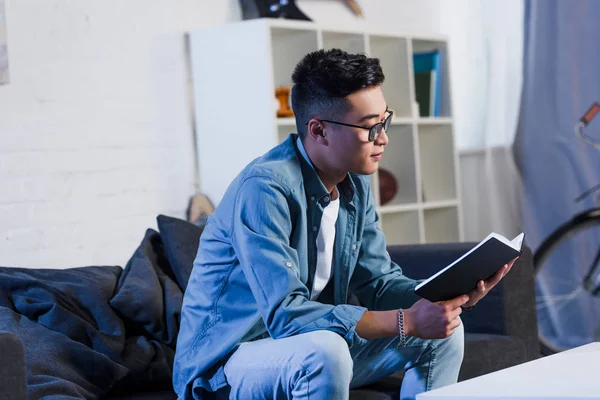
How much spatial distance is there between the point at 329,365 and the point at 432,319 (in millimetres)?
263

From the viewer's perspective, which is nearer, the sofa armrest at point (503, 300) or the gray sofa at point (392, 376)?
the gray sofa at point (392, 376)

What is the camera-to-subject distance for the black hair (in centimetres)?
219

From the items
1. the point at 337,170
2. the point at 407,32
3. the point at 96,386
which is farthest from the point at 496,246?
the point at 407,32

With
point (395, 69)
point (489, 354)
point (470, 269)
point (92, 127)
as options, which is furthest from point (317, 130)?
point (395, 69)

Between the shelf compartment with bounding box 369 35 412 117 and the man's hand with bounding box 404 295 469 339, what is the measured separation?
7.39 ft

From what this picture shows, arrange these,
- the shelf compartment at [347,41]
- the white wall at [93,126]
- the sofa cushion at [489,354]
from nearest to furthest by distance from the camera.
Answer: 1. the sofa cushion at [489,354]
2. the white wall at [93,126]
3. the shelf compartment at [347,41]

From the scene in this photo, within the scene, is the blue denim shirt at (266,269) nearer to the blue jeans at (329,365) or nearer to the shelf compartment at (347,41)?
the blue jeans at (329,365)

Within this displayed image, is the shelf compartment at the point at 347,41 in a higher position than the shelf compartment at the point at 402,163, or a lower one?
higher

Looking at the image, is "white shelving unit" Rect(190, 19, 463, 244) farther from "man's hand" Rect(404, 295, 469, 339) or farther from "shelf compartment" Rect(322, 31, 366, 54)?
"man's hand" Rect(404, 295, 469, 339)

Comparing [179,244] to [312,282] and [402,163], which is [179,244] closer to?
[312,282]

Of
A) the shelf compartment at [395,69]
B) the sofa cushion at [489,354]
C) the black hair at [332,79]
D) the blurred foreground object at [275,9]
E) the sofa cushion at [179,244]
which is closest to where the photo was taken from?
the black hair at [332,79]

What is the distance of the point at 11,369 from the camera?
65.2 inches

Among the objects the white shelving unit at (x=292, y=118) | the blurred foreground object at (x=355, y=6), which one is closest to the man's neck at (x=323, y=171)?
the white shelving unit at (x=292, y=118)

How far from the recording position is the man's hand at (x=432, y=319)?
6.61ft
